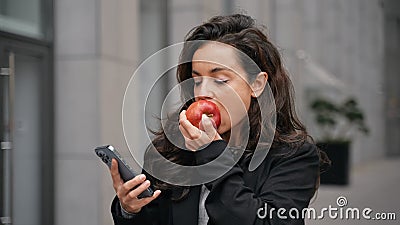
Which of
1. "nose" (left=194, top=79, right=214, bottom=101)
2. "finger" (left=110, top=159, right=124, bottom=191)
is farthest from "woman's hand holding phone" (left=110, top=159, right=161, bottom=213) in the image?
"nose" (left=194, top=79, right=214, bottom=101)

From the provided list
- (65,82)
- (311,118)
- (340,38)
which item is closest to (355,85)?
(340,38)

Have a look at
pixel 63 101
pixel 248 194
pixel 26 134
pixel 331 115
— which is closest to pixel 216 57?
pixel 248 194

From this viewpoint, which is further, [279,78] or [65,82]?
[65,82]

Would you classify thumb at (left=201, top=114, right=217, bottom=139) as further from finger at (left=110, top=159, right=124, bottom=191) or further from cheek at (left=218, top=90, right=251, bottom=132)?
finger at (left=110, top=159, right=124, bottom=191)

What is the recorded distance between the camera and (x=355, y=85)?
17547 mm

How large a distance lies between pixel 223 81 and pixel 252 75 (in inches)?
3.6

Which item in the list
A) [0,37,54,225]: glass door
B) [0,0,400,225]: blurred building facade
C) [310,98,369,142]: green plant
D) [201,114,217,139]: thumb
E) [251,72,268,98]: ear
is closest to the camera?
[201,114,217,139]: thumb

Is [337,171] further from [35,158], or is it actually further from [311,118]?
[35,158]

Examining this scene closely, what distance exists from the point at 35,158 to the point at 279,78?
15.7 feet

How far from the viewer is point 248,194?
1.51 metres

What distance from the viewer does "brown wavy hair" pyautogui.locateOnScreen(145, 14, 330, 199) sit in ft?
5.24

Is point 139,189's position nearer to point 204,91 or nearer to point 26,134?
point 204,91

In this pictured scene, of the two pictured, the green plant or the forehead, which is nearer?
the forehead

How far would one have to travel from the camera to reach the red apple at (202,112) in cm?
148
